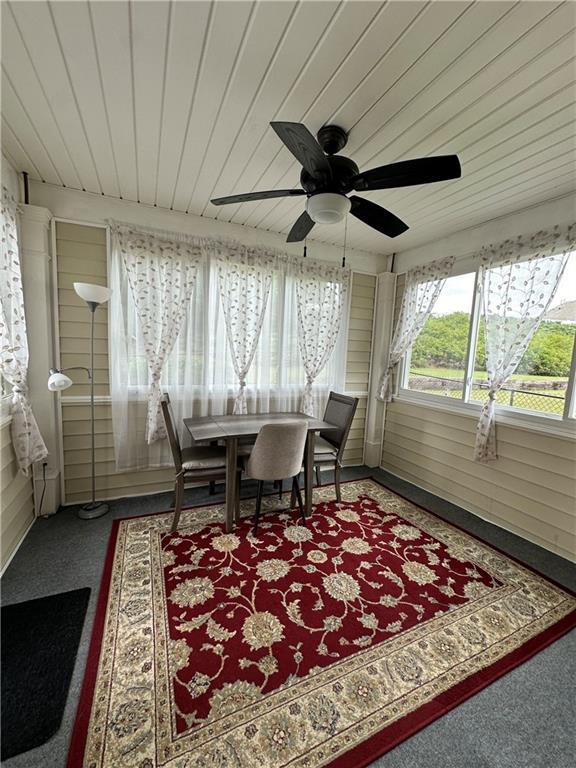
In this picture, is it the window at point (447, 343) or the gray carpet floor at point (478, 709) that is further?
the window at point (447, 343)

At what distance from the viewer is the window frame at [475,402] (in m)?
2.39

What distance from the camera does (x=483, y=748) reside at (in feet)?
3.97

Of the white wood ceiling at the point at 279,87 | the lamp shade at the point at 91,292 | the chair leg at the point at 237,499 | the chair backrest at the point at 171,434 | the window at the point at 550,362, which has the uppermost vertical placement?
the white wood ceiling at the point at 279,87

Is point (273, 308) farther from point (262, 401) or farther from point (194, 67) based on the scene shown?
point (194, 67)

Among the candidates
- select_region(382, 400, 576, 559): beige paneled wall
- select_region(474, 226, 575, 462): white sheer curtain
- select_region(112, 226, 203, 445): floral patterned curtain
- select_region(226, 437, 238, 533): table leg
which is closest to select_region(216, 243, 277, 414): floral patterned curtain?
select_region(112, 226, 203, 445): floral patterned curtain

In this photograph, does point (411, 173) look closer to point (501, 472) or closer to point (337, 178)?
point (337, 178)

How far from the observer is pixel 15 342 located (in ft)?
7.23

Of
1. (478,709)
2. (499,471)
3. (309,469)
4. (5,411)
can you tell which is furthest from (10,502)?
(499,471)

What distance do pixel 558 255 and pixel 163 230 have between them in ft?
10.9

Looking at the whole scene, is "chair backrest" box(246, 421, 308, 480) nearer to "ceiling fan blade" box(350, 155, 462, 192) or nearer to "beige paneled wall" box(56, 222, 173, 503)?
"beige paneled wall" box(56, 222, 173, 503)

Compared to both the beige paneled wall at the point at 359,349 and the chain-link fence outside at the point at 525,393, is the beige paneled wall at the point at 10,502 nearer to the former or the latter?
the beige paneled wall at the point at 359,349

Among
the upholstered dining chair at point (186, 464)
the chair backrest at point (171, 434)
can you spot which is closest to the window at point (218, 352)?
the upholstered dining chair at point (186, 464)

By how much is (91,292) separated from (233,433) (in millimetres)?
1511

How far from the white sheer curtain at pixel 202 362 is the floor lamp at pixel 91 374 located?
7.7 inches
